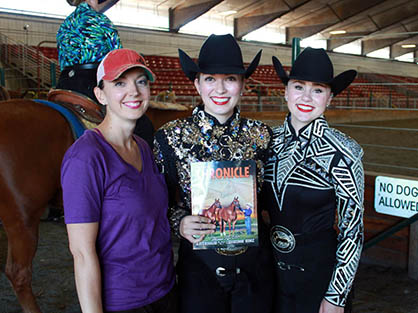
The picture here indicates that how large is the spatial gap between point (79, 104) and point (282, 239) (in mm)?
1747

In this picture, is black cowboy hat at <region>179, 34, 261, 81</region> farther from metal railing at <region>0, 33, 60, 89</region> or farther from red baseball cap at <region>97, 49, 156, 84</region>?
metal railing at <region>0, 33, 60, 89</region>

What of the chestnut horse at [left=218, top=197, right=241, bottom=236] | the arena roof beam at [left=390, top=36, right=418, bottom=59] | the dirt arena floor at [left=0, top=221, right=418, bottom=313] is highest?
the arena roof beam at [left=390, top=36, right=418, bottom=59]

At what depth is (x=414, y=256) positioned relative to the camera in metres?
3.05

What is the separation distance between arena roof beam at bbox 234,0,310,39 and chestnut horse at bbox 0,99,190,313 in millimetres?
18342

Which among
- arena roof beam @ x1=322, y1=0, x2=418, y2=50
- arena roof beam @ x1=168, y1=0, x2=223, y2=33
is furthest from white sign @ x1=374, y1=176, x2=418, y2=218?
arena roof beam @ x1=322, y1=0, x2=418, y2=50

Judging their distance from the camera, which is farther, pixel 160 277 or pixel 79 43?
pixel 79 43

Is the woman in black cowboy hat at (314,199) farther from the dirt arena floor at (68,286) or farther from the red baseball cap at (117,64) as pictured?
the dirt arena floor at (68,286)

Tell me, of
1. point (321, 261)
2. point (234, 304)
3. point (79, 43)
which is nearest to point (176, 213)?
point (234, 304)

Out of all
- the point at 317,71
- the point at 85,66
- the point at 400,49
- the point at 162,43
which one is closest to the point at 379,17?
the point at 400,49

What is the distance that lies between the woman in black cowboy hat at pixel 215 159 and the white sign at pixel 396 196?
67.7 inches

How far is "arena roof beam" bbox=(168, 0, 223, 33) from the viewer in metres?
17.2

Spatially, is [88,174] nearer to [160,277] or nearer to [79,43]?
[160,277]

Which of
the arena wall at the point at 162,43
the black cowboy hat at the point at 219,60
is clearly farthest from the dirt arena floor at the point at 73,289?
the arena wall at the point at 162,43

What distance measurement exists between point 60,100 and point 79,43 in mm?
403
